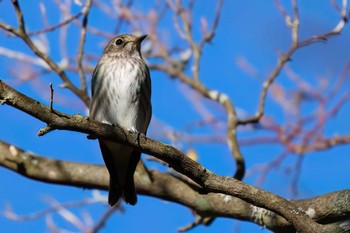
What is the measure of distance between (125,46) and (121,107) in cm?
88

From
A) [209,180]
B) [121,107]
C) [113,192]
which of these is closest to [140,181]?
[113,192]

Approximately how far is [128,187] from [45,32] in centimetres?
152

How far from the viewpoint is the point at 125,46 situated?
558cm

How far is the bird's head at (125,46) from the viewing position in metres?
5.49

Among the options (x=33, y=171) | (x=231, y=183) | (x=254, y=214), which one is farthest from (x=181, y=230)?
(x=231, y=183)

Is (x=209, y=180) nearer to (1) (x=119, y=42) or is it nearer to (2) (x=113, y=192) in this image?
(2) (x=113, y=192)

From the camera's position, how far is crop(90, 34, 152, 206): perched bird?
472 centimetres

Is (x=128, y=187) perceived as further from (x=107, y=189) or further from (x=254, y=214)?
(x=254, y=214)

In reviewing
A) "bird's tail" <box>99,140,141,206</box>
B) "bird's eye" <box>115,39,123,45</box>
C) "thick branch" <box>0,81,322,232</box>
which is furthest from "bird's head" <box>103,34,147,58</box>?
"thick branch" <box>0,81,322,232</box>

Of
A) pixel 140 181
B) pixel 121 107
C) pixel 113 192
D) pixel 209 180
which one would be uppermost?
pixel 121 107

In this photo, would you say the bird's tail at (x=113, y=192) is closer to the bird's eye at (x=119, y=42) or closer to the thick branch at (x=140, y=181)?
the thick branch at (x=140, y=181)

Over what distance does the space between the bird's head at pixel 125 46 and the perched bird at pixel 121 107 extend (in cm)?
21

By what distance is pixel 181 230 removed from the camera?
5.17 m

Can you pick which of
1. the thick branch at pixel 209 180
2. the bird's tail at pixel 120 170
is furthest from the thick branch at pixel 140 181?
the thick branch at pixel 209 180
